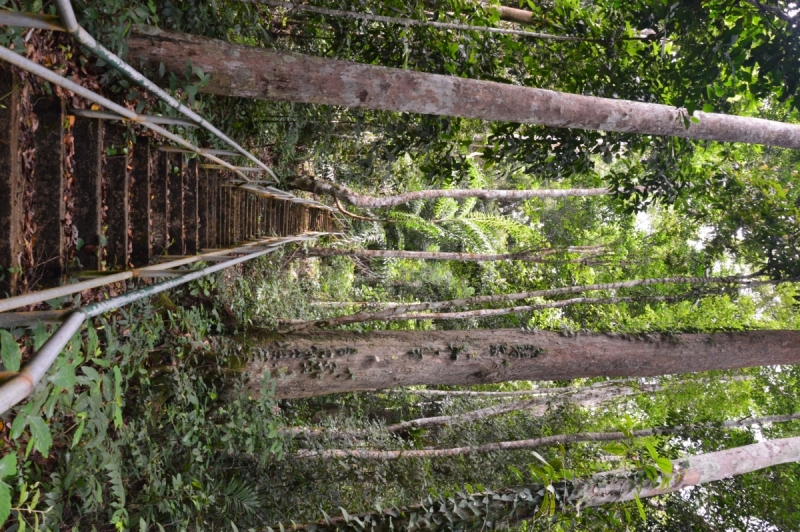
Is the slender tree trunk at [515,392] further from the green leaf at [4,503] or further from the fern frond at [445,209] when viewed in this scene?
the green leaf at [4,503]

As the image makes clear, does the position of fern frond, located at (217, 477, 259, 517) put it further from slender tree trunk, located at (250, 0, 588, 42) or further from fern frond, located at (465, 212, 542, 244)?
fern frond, located at (465, 212, 542, 244)

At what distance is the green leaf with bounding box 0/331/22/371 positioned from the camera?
1276 millimetres

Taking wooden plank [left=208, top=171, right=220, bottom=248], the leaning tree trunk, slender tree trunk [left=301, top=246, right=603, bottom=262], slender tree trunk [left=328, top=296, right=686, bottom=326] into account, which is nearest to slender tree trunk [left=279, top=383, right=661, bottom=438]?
slender tree trunk [left=328, top=296, right=686, bottom=326]

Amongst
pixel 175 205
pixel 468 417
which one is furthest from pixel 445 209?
pixel 175 205

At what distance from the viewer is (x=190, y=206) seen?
4270 millimetres

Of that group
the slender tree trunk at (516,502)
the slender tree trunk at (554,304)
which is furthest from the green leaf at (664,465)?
the slender tree trunk at (554,304)

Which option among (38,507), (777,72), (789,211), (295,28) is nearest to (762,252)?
(789,211)

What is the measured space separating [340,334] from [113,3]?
271 cm

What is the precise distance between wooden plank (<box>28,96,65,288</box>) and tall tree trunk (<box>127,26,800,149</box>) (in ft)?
1.97

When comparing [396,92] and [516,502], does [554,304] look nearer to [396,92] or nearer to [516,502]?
[516,502]

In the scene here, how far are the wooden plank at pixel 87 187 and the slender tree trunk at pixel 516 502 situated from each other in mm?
2106

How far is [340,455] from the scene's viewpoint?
19.3 ft

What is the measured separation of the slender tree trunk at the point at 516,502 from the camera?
3.21 m

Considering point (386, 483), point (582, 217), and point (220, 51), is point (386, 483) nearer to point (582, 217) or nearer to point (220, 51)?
point (220, 51)
